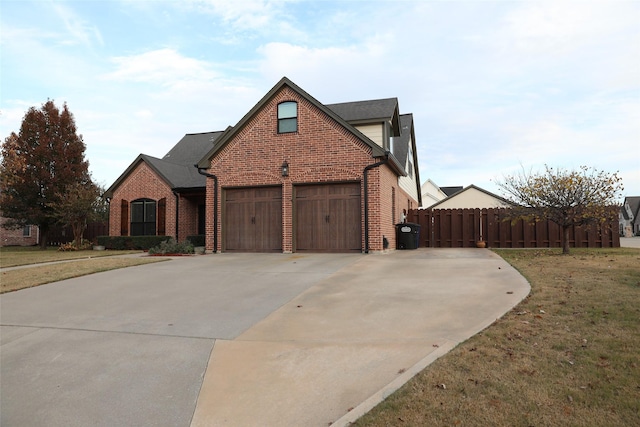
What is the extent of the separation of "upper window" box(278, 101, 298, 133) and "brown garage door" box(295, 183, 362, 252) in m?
2.33

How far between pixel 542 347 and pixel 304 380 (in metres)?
2.49

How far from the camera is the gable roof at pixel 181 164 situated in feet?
67.4

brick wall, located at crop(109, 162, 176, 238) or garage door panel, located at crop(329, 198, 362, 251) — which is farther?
brick wall, located at crop(109, 162, 176, 238)

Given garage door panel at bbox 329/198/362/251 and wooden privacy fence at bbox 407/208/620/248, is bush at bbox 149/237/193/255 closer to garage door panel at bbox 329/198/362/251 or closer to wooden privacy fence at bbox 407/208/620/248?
garage door panel at bbox 329/198/362/251

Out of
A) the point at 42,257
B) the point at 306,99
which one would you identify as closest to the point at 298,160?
the point at 306,99

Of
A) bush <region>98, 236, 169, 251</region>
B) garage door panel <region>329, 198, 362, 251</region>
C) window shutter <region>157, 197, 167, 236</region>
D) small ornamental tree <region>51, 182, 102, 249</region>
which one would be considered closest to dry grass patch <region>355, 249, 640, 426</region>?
garage door panel <region>329, 198, 362, 251</region>

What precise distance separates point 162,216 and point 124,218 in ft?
8.16

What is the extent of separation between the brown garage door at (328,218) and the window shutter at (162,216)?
28.8 feet

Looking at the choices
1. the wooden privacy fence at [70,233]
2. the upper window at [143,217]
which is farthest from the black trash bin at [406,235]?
the wooden privacy fence at [70,233]

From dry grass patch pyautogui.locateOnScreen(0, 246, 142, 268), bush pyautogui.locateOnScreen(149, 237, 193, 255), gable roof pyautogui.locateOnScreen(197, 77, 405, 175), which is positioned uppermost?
gable roof pyautogui.locateOnScreen(197, 77, 405, 175)

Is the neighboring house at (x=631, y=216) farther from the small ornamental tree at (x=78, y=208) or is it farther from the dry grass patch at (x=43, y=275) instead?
the dry grass patch at (x=43, y=275)

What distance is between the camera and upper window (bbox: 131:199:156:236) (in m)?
20.6

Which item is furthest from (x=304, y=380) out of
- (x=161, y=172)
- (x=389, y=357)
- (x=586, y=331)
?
(x=161, y=172)

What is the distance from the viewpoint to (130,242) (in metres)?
19.8
